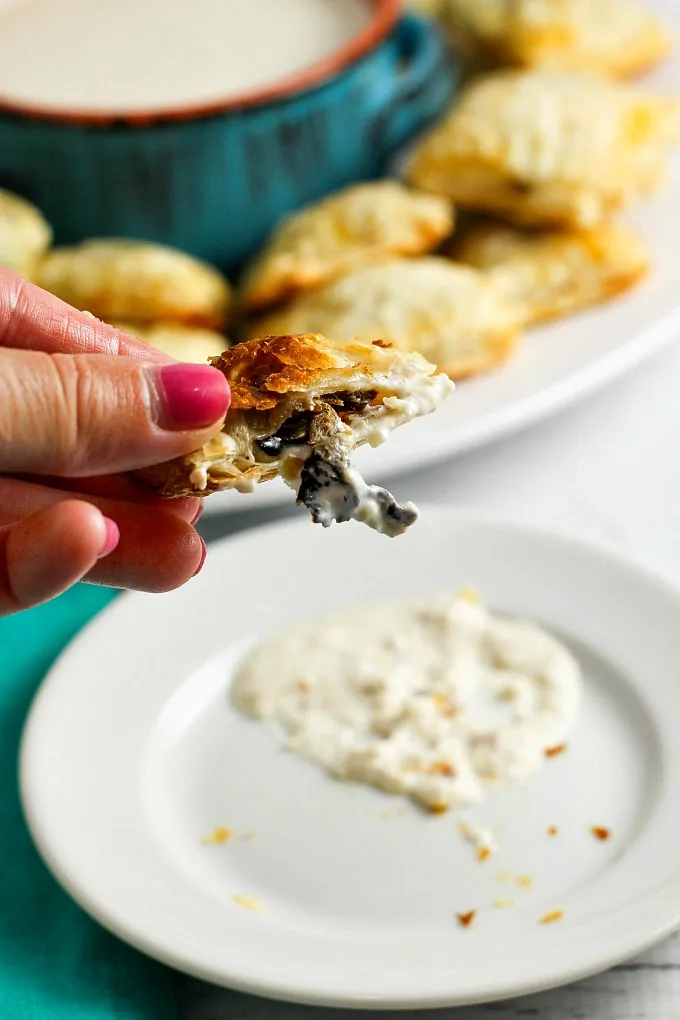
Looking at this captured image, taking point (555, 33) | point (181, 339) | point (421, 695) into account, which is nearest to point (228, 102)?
point (181, 339)

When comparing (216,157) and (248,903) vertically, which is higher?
(216,157)

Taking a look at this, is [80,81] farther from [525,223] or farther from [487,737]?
[487,737]

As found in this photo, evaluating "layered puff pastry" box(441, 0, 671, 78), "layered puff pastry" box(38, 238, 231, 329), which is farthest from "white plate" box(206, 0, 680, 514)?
"layered puff pastry" box(441, 0, 671, 78)

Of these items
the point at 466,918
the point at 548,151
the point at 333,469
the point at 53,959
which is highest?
the point at 333,469

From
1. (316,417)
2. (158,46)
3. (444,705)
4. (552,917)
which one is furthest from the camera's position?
(158,46)

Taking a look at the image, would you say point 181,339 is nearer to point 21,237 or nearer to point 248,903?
point 21,237

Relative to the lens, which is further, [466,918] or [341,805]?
[341,805]

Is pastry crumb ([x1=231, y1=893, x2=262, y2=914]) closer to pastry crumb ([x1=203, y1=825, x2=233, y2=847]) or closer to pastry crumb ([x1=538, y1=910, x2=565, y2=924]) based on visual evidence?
pastry crumb ([x1=203, y1=825, x2=233, y2=847])
